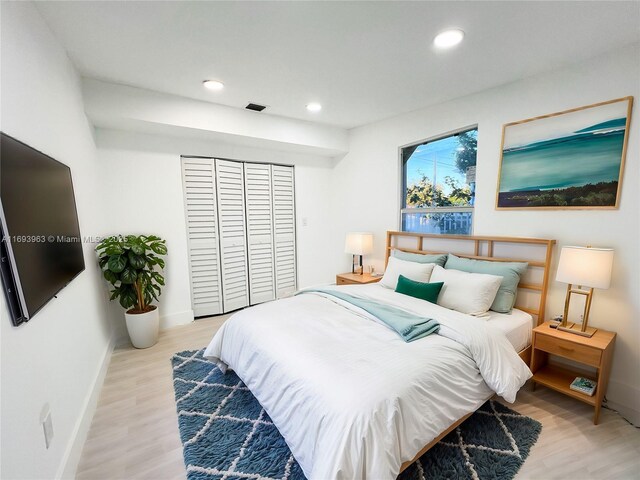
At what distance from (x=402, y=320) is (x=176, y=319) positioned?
2783mm

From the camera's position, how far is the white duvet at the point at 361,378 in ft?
4.10

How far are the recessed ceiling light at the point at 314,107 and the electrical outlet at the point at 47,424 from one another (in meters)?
3.10

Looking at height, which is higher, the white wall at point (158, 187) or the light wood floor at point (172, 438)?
the white wall at point (158, 187)

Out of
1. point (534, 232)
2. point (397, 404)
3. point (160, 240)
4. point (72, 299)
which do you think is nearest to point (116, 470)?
point (72, 299)

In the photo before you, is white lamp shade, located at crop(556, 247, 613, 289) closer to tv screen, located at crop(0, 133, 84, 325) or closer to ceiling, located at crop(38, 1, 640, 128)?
ceiling, located at crop(38, 1, 640, 128)

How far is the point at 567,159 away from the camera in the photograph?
7.49 ft

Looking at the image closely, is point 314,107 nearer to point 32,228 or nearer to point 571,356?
point 32,228

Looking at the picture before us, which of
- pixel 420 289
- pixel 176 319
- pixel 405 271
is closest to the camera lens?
pixel 420 289

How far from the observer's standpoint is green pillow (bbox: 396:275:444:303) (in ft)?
8.22

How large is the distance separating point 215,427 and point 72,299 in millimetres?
1260

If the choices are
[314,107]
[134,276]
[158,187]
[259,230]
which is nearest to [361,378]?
[134,276]

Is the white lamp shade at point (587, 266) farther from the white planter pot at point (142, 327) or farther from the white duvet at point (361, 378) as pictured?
the white planter pot at point (142, 327)

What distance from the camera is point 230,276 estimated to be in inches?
152

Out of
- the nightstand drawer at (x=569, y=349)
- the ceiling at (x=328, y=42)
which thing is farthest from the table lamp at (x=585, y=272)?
the ceiling at (x=328, y=42)
